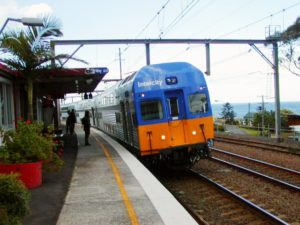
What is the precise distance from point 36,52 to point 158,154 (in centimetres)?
486

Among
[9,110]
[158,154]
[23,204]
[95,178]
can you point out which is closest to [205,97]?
[158,154]

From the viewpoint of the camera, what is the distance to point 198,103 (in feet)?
42.9

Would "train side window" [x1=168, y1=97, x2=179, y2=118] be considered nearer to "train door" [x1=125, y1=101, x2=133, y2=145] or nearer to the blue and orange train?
the blue and orange train

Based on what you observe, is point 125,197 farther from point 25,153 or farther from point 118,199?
point 25,153

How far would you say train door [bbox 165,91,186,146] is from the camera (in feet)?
42.0

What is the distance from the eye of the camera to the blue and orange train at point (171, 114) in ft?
41.7

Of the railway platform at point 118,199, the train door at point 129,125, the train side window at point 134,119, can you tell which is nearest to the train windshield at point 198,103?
the train side window at point 134,119

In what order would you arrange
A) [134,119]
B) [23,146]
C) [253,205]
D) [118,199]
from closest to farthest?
Result: [118,199] → [23,146] → [253,205] → [134,119]

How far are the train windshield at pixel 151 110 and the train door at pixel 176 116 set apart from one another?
10.2 inches

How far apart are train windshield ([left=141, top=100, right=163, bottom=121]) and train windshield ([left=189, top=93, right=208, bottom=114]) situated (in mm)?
888

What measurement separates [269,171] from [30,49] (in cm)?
822

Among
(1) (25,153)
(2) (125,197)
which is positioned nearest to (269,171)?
(2) (125,197)

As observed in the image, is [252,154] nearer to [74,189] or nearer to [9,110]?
[9,110]

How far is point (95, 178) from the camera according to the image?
10328 millimetres
